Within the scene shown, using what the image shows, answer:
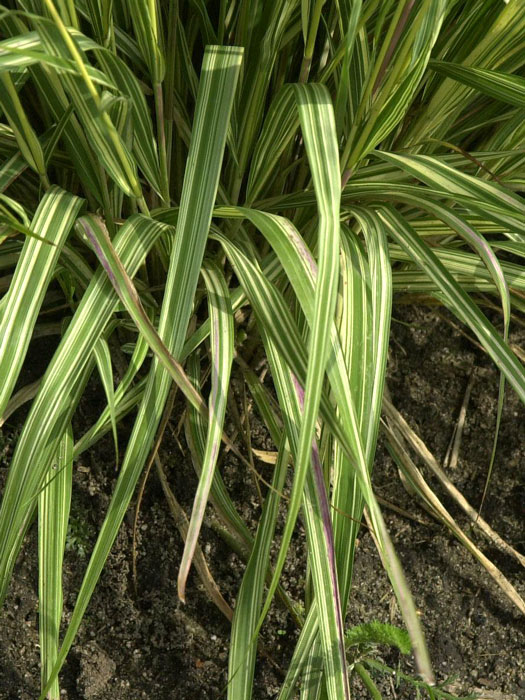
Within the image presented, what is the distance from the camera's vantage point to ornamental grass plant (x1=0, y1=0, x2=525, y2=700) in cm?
63

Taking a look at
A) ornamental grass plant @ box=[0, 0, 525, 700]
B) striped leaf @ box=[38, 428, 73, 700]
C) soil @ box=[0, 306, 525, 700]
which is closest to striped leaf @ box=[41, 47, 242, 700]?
ornamental grass plant @ box=[0, 0, 525, 700]

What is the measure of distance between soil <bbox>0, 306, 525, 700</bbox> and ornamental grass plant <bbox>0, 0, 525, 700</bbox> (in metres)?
0.06

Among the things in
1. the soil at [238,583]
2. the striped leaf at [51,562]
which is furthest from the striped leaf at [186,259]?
the soil at [238,583]

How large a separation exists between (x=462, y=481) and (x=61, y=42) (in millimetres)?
926

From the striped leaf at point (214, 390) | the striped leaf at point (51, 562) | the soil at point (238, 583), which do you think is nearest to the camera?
the striped leaf at point (214, 390)

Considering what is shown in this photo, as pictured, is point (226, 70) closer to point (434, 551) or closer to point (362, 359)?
point (362, 359)

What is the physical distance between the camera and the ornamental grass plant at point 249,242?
2.06 feet

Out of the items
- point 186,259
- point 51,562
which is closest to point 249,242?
point 186,259

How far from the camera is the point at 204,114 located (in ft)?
2.41

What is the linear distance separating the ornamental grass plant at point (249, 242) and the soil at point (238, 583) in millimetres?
62

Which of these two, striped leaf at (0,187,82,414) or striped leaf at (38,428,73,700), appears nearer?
striped leaf at (0,187,82,414)

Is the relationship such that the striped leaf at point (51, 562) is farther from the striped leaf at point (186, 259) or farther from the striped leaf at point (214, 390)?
the striped leaf at point (214, 390)

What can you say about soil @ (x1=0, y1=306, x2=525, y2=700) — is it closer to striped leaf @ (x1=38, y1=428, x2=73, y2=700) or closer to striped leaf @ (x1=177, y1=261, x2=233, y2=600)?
striped leaf @ (x1=38, y1=428, x2=73, y2=700)

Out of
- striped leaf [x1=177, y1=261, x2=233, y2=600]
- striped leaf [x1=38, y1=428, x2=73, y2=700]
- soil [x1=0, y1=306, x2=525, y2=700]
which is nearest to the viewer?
striped leaf [x1=177, y1=261, x2=233, y2=600]
